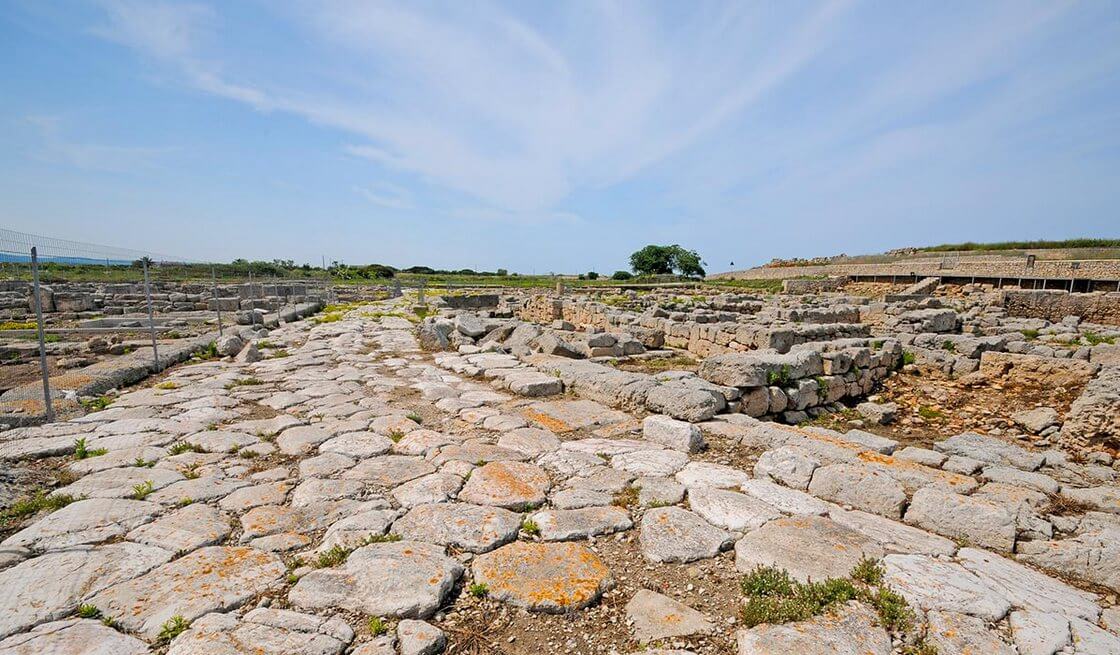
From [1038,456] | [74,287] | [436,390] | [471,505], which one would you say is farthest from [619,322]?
[74,287]

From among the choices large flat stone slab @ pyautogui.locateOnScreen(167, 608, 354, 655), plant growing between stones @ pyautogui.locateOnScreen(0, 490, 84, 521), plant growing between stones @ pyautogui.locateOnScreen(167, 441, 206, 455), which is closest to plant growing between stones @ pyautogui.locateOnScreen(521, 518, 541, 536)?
large flat stone slab @ pyautogui.locateOnScreen(167, 608, 354, 655)

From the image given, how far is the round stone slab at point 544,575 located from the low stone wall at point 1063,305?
72.5 feet

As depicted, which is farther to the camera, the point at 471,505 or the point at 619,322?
the point at 619,322

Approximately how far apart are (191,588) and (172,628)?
0.29 m

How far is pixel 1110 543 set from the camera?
8.82 ft

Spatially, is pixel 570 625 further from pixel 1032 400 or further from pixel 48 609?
pixel 1032 400

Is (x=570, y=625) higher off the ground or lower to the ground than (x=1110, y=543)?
lower

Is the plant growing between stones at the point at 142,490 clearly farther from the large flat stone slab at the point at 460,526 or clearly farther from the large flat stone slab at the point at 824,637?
the large flat stone slab at the point at 824,637

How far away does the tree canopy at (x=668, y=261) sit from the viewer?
7075cm

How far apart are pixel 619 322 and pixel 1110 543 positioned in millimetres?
11981

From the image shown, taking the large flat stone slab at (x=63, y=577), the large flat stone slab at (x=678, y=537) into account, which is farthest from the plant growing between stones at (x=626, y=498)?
the large flat stone slab at (x=63, y=577)

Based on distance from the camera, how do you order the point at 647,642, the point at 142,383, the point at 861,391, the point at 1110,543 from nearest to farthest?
the point at 647,642 → the point at 1110,543 → the point at 142,383 → the point at 861,391

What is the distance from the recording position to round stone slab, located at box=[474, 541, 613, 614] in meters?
2.35

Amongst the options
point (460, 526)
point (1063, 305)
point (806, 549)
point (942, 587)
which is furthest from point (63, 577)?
point (1063, 305)
